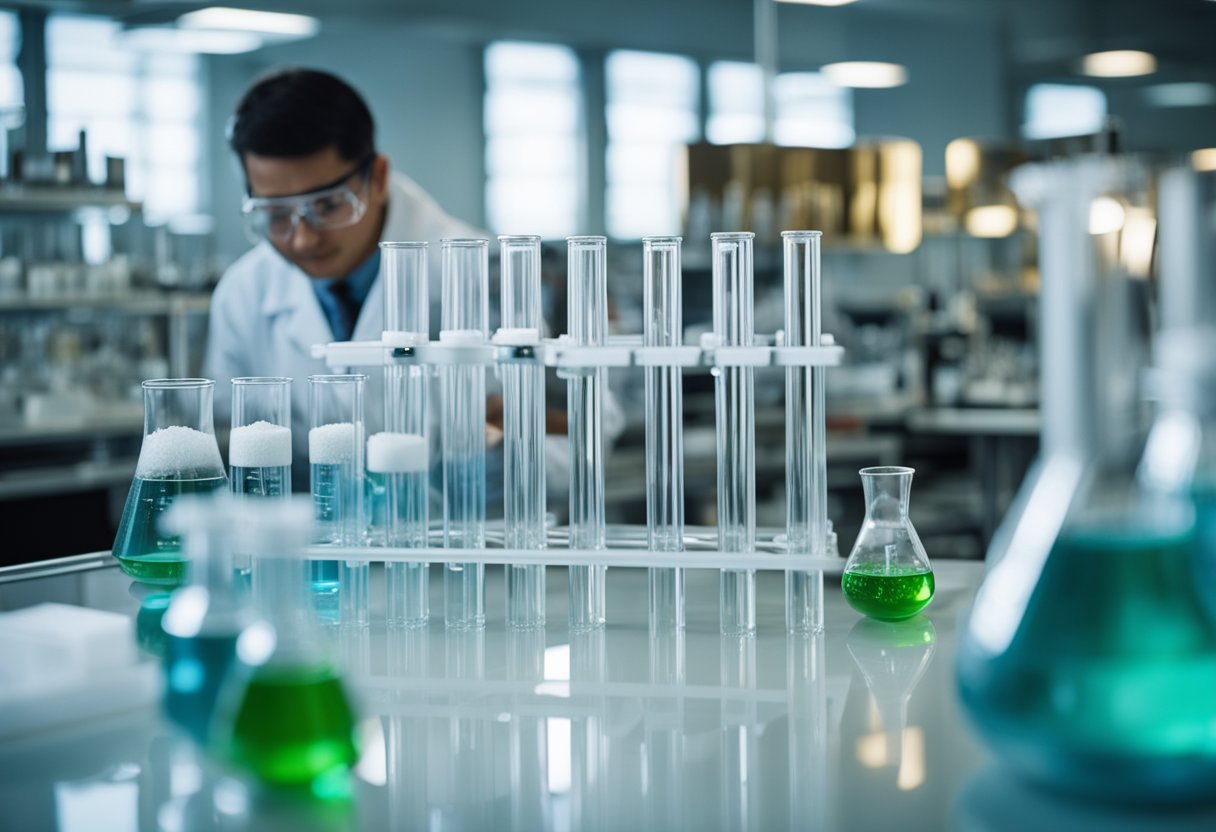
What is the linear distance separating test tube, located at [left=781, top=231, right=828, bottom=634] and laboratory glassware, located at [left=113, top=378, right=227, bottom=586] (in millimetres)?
593

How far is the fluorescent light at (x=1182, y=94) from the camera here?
8180 millimetres

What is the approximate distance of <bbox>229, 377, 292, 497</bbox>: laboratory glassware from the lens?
132 centimetres

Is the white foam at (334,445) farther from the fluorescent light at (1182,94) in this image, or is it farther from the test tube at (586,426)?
the fluorescent light at (1182,94)

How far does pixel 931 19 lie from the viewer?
8094 millimetres

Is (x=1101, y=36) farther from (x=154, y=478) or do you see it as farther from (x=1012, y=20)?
(x=154, y=478)

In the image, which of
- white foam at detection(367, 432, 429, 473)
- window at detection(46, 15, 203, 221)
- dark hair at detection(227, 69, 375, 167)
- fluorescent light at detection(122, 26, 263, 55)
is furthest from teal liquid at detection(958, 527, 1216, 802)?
fluorescent light at detection(122, 26, 263, 55)

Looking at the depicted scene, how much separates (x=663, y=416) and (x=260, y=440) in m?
0.41

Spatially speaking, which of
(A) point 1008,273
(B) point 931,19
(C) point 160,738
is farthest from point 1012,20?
(C) point 160,738

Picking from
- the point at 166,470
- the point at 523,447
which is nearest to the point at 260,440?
the point at 166,470

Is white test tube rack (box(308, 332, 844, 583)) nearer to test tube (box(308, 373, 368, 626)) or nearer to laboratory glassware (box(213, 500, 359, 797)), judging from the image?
test tube (box(308, 373, 368, 626))

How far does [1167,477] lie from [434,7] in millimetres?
7384

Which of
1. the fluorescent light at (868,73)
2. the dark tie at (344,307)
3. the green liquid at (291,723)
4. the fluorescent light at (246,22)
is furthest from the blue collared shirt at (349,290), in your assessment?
the fluorescent light at (868,73)

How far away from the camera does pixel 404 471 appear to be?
1305mm

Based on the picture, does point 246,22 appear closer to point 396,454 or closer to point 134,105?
point 134,105
